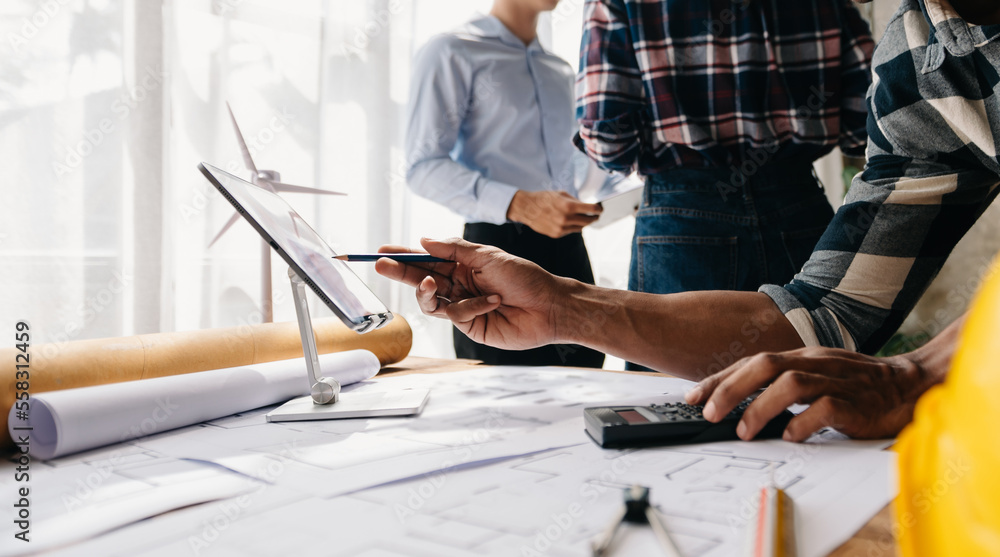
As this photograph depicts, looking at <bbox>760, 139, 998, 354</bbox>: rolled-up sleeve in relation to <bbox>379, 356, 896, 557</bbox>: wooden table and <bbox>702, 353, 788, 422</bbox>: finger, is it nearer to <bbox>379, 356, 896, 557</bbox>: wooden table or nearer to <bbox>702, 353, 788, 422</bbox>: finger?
<bbox>702, 353, 788, 422</bbox>: finger

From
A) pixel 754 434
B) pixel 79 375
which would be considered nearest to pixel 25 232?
pixel 79 375

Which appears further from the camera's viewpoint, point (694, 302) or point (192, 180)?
point (192, 180)

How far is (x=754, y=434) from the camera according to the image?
0.61 meters

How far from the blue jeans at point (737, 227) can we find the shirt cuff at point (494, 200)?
46 cm

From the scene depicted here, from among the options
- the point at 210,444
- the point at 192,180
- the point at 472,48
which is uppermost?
the point at 472,48

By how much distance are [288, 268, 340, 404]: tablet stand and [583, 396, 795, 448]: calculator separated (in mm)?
351

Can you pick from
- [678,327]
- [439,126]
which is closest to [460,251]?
[678,327]

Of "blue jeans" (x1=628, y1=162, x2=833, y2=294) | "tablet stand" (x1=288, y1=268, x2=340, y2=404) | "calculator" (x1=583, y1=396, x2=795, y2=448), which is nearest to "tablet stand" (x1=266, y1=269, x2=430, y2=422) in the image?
"tablet stand" (x1=288, y1=268, x2=340, y2=404)

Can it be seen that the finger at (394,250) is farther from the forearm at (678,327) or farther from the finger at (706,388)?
the finger at (706,388)

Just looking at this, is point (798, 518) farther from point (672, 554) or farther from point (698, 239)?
point (698, 239)

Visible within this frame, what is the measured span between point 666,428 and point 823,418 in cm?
15

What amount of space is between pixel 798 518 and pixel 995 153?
27.6 inches

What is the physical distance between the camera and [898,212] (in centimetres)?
93

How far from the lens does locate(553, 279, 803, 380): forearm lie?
0.93 meters
